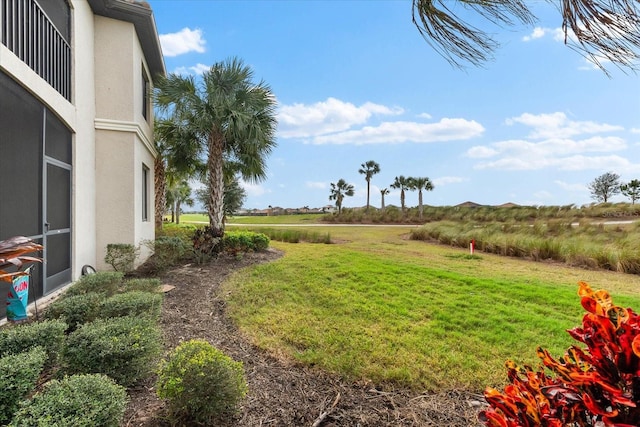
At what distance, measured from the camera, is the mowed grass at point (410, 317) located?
10.1 feet

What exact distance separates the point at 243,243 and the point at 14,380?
772cm

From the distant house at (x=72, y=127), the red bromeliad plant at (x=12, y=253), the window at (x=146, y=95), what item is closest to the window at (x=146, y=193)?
the distant house at (x=72, y=127)

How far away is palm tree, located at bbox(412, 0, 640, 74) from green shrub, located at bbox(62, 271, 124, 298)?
4441mm

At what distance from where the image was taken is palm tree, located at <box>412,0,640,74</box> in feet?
3.89

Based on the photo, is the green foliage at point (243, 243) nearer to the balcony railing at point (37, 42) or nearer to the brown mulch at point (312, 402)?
the balcony railing at point (37, 42)

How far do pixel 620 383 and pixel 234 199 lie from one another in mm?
18703

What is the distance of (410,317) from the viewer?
172 inches

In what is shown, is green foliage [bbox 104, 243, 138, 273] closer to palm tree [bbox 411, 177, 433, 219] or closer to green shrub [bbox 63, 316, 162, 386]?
green shrub [bbox 63, 316, 162, 386]

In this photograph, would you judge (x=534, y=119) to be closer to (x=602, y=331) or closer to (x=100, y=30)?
(x=602, y=331)

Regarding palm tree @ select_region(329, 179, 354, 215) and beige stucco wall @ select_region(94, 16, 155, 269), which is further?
palm tree @ select_region(329, 179, 354, 215)

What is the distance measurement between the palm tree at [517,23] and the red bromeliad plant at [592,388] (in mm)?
954

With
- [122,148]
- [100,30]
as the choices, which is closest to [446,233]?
[122,148]

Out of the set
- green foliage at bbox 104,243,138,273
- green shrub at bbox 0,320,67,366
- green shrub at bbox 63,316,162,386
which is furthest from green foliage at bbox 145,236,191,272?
green shrub at bbox 63,316,162,386

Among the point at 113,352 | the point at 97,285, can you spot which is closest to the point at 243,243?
the point at 97,285
